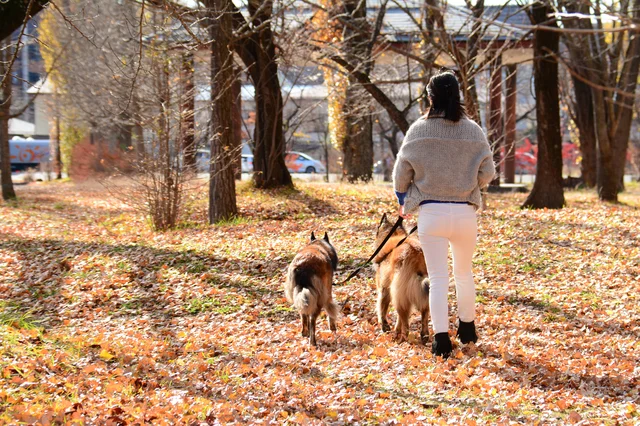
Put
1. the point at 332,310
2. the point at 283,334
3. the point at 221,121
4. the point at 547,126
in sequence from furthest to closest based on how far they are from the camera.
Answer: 1. the point at 547,126
2. the point at 221,121
3. the point at 283,334
4. the point at 332,310

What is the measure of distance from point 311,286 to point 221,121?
7.46 metres

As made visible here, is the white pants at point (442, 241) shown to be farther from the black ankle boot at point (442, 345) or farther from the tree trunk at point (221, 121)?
the tree trunk at point (221, 121)

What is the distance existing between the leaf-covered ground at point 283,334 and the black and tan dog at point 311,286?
0.29m

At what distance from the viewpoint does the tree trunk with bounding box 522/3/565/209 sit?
15.2 metres

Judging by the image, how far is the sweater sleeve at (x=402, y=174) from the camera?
18.6ft

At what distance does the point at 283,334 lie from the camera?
7.03 m

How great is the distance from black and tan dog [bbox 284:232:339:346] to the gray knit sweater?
130 cm

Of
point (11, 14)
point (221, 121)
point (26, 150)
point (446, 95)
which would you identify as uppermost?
point (26, 150)

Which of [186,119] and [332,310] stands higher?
[186,119]

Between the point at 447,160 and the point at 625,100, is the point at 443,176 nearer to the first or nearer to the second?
the point at 447,160

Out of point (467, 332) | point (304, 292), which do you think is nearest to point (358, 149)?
point (304, 292)

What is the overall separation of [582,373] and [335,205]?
10499 millimetres

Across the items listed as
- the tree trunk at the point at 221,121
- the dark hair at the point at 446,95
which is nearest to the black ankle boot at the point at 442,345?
the dark hair at the point at 446,95

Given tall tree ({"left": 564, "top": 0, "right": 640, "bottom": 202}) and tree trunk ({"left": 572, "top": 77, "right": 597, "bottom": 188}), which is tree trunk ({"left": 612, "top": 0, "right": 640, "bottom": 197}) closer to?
tall tree ({"left": 564, "top": 0, "right": 640, "bottom": 202})
